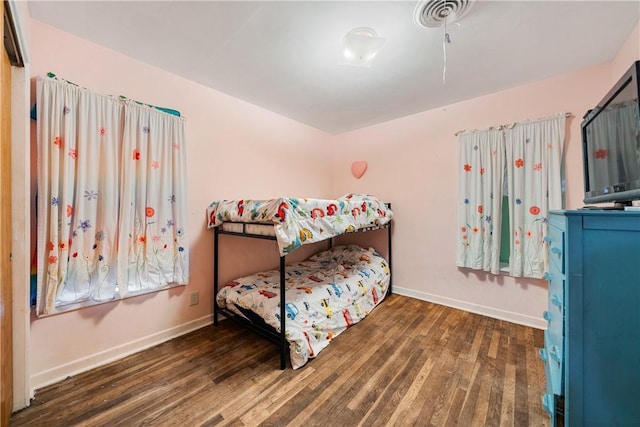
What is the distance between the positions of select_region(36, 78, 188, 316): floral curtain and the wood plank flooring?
0.56 metres

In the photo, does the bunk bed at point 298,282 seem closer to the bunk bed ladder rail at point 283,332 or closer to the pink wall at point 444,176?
the bunk bed ladder rail at point 283,332

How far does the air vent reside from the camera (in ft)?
4.39

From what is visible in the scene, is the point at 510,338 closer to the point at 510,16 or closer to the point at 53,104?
the point at 510,16

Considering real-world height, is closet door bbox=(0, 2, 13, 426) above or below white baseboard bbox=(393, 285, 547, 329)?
above

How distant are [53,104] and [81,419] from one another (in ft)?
6.06

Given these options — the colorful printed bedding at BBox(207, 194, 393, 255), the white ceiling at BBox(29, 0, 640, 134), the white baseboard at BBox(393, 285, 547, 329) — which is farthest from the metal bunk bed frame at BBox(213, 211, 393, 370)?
the white baseboard at BBox(393, 285, 547, 329)

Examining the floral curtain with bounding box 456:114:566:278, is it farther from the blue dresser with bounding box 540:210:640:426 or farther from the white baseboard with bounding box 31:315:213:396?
the white baseboard with bounding box 31:315:213:396

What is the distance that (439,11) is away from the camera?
139 cm

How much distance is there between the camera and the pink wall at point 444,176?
211 cm

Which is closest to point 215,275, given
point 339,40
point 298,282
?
point 298,282

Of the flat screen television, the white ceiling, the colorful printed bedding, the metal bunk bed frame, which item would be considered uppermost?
the white ceiling

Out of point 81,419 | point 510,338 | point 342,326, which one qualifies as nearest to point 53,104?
point 81,419

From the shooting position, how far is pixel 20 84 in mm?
1322

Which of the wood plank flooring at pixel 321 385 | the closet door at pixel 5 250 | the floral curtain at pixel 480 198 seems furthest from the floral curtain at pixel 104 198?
the floral curtain at pixel 480 198
